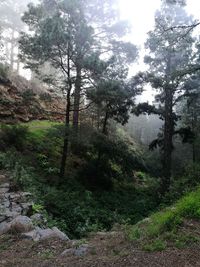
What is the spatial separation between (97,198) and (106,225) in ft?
12.3

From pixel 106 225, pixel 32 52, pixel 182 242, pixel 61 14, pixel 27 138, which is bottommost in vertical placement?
pixel 106 225

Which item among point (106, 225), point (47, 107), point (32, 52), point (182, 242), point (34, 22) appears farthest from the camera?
point (47, 107)

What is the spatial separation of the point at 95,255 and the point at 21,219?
2115 mm

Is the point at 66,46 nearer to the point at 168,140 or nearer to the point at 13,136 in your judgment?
the point at 13,136

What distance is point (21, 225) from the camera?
6059 millimetres

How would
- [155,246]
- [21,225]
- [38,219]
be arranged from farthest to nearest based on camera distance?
[38,219] < [21,225] < [155,246]

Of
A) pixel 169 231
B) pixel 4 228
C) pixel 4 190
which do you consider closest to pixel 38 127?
pixel 4 190

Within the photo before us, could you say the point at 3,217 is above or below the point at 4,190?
below

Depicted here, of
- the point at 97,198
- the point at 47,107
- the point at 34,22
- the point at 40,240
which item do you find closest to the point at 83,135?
the point at 97,198

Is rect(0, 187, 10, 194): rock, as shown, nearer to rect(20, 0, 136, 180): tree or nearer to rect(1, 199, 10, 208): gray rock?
rect(1, 199, 10, 208): gray rock

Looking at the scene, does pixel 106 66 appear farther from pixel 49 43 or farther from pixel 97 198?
pixel 97 198

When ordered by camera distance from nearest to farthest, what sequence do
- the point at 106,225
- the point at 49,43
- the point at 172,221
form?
the point at 172,221 → the point at 106,225 → the point at 49,43

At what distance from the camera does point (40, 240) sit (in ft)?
18.2

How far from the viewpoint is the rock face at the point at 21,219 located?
5.79m
